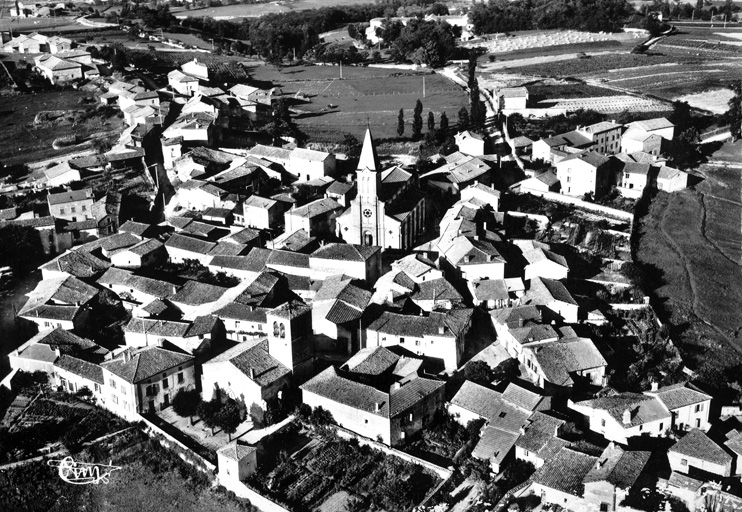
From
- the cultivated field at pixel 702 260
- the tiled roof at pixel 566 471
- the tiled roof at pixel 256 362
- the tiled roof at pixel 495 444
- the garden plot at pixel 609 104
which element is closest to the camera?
the tiled roof at pixel 566 471

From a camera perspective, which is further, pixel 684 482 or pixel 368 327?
pixel 368 327

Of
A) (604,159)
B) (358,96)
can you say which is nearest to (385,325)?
(604,159)

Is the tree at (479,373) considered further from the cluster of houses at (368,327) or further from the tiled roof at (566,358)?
the tiled roof at (566,358)

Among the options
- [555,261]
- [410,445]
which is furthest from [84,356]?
[555,261]

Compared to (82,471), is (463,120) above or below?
above

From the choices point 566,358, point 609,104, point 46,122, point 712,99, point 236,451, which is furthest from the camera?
point 712,99

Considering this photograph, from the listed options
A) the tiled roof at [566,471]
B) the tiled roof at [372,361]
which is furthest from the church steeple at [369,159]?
the tiled roof at [566,471]

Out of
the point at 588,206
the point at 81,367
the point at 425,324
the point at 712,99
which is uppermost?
the point at 712,99

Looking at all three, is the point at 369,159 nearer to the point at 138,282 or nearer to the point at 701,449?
the point at 138,282
